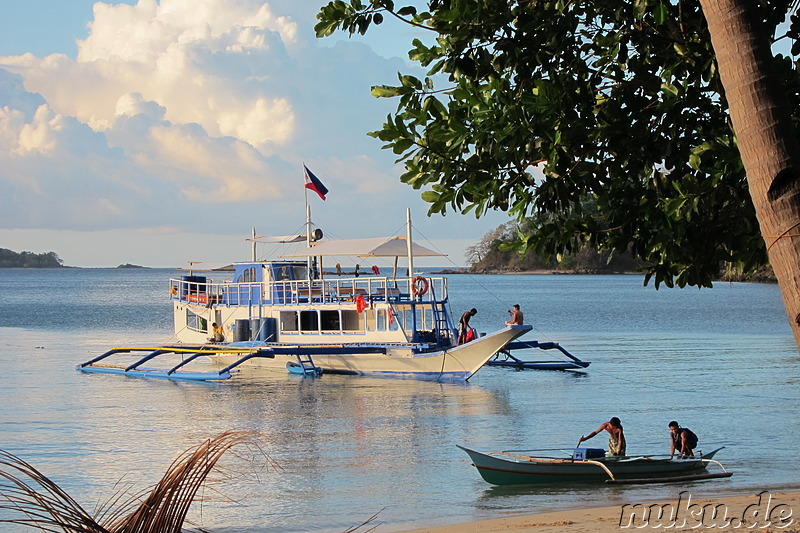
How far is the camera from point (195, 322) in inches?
1549

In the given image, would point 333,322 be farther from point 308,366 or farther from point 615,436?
point 615,436

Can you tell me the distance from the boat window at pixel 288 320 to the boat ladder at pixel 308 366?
111 centimetres

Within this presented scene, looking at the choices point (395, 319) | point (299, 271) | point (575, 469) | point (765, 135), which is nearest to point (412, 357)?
point (395, 319)

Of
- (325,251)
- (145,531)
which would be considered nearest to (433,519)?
(145,531)

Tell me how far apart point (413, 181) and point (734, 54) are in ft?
9.47

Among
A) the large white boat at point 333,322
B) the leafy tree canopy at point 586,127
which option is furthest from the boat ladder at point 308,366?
the leafy tree canopy at point 586,127

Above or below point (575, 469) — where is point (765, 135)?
above

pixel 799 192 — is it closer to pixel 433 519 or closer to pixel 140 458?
pixel 433 519

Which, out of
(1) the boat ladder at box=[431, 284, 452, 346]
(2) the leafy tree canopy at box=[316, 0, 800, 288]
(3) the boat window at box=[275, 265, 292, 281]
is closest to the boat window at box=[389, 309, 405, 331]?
(1) the boat ladder at box=[431, 284, 452, 346]

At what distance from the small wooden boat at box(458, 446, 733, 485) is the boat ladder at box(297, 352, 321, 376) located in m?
18.8

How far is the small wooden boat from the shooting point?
1512 cm

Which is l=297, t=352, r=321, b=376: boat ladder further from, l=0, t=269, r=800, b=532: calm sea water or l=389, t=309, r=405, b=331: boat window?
l=389, t=309, r=405, b=331: boat window

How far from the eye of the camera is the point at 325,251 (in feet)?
110

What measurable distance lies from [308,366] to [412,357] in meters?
5.06
